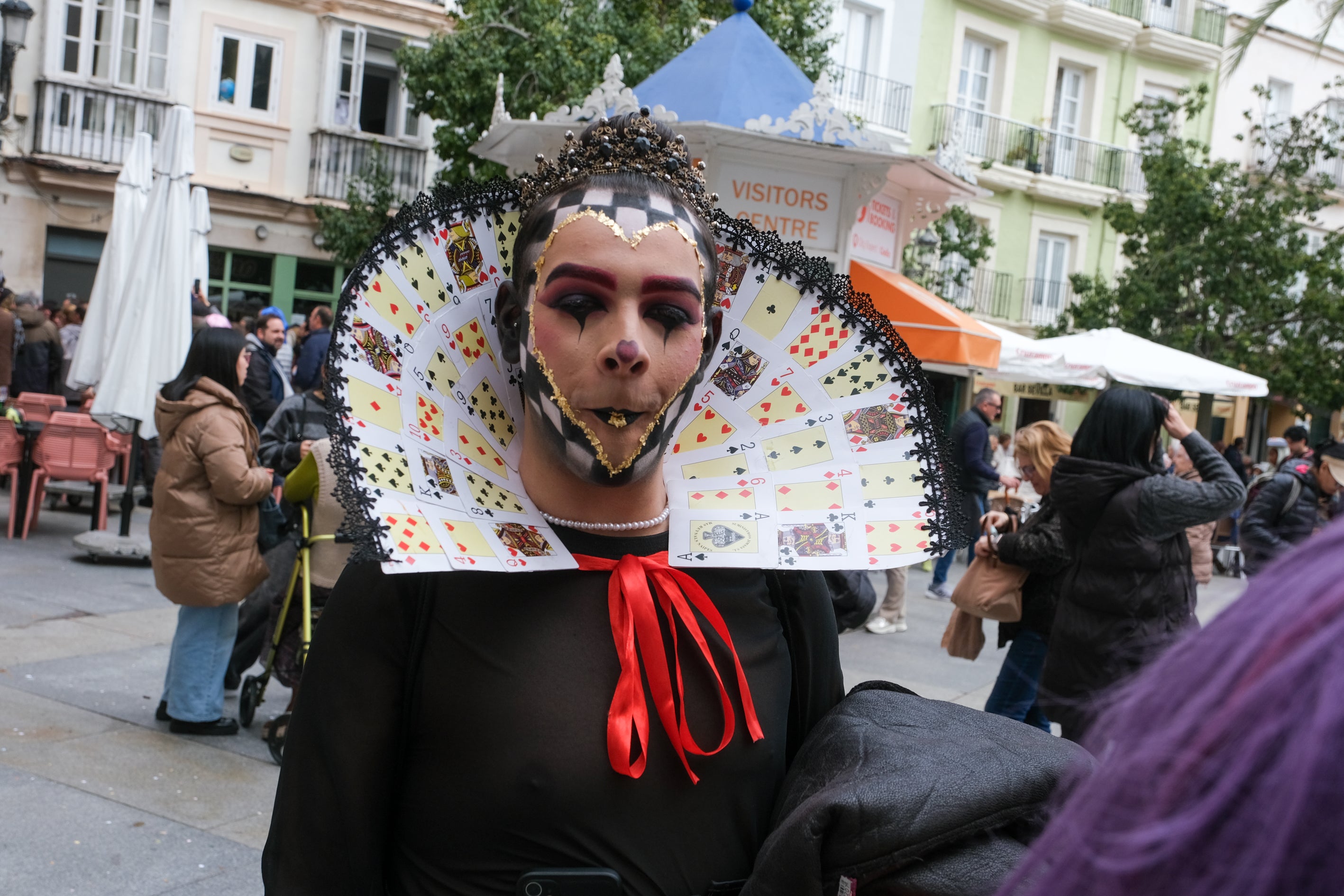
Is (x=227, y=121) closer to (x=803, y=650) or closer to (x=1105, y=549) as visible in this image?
(x=1105, y=549)

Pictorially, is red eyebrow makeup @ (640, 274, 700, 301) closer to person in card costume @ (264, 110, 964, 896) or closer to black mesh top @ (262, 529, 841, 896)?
person in card costume @ (264, 110, 964, 896)

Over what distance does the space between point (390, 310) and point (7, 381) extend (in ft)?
36.9

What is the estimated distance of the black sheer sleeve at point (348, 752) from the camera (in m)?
1.52

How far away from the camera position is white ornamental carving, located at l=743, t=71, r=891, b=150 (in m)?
5.62

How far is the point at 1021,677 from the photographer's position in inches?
200

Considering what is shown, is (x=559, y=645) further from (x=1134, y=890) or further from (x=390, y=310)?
(x=1134, y=890)

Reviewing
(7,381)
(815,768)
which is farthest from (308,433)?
(7,381)

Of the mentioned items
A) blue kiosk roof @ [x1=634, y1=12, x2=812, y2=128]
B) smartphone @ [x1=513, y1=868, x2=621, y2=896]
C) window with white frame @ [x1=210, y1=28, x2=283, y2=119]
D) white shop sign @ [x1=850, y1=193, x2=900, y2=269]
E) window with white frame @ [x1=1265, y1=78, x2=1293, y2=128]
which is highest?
window with white frame @ [x1=1265, y1=78, x2=1293, y2=128]

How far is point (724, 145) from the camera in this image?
18.8ft

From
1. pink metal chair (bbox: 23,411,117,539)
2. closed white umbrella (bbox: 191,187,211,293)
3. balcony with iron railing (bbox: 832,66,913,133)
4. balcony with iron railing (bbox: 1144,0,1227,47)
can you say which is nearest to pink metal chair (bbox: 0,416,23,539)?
pink metal chair (bbox: 23,411,117,539)

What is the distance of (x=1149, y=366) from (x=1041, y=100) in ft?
44.9

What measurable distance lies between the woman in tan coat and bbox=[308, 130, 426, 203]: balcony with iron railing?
14269mm

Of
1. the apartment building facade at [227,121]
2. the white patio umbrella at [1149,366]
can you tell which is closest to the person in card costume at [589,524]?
the white patio umbrella at [1149,366]

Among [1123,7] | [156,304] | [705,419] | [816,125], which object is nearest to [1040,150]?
[1123,7]
